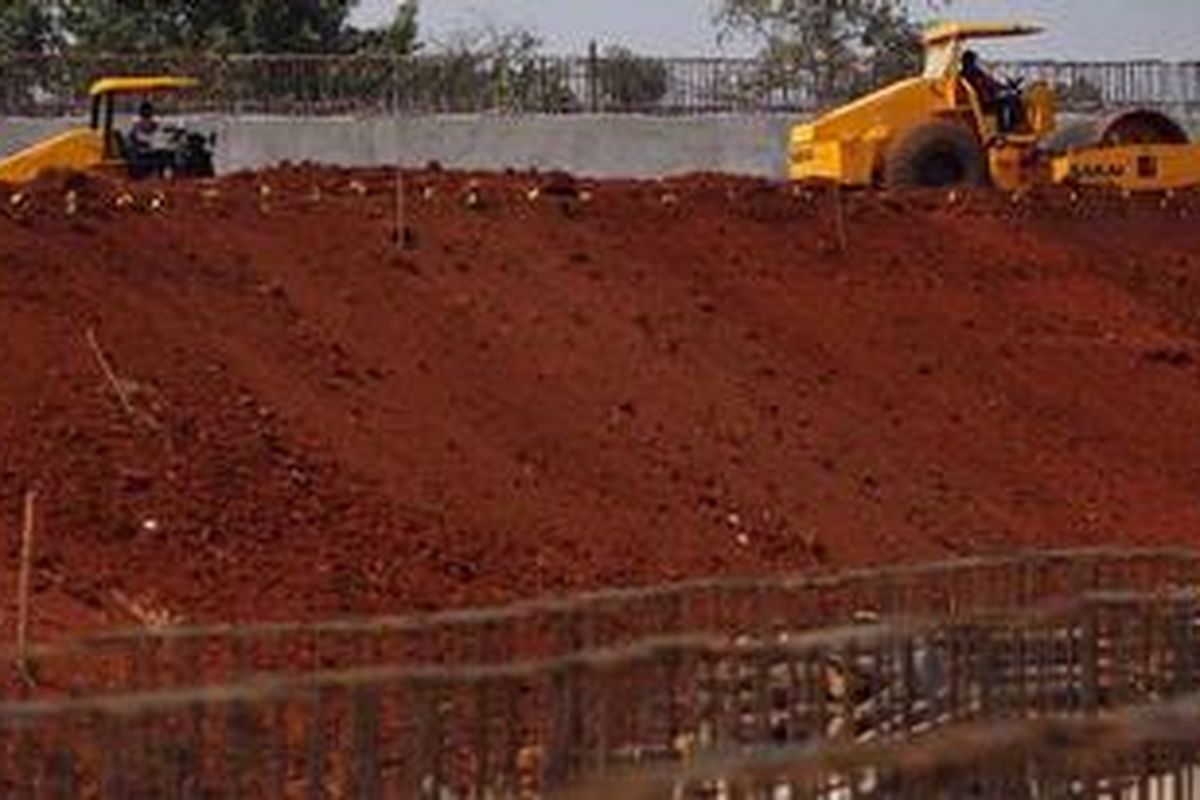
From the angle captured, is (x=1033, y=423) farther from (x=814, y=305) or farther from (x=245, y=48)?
(x=245, y=48)

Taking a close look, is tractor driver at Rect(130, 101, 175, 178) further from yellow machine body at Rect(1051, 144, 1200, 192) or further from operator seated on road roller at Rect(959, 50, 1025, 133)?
yellow machine body at Rect(1051, 144, 1200, 192)

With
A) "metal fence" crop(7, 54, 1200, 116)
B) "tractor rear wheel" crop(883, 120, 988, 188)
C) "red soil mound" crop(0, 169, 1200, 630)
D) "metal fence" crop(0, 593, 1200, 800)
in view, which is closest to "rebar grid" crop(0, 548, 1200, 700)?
"metal fence" crop(0, 593, 1200, 800)

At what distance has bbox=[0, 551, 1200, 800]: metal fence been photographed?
7500 millimetres

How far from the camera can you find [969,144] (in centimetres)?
2744

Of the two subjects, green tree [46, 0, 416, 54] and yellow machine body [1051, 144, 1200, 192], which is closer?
yellow machine body [1051, 144, 1200, 192]

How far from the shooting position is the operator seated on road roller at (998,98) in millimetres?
27906

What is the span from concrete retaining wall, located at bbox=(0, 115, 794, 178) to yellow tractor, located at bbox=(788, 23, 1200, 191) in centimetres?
631

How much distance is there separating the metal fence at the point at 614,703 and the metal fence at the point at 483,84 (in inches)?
1023

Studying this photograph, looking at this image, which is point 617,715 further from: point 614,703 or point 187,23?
point 187,23

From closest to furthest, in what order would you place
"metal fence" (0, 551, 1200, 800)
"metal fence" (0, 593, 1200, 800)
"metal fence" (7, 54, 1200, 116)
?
"metal fence" (0, 551, 1200, 800) < "metal fence" (0, 593, 1200, 800) < "metal fence" (7, 54, 1200, 116)

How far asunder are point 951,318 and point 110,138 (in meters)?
9.54

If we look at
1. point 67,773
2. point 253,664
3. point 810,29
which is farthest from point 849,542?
point 810,29

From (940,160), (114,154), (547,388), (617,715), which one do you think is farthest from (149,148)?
(617,715)

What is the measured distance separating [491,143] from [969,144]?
29.2 ft
